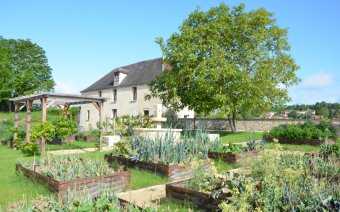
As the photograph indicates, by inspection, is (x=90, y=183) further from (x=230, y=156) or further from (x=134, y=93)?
(x=134, y=93)

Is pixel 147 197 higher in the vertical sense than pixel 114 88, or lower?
lower

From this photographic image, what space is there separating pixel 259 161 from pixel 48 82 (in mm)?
35312

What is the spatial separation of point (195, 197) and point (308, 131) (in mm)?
9310

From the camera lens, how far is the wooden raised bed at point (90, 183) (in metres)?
3.72

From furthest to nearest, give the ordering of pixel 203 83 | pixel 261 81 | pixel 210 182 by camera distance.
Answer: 1. pixel 261 81
2. pixel 203 83
3. pixel 210 182

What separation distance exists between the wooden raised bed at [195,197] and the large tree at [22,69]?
105 feet

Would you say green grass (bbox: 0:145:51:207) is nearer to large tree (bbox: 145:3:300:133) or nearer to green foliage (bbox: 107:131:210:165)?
green foliage (bbox: 107:131:210:165)

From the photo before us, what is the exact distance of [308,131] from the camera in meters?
10.5

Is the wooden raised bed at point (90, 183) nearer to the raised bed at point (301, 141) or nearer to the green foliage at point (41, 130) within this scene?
the green foliage at point (41, 130)

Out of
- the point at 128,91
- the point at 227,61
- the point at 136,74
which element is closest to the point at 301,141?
the point at 227,61

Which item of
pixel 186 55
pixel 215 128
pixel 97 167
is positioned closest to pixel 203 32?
pixel 186 55

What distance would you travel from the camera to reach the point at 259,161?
3768mm

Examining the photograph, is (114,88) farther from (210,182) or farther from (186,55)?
(210,182)

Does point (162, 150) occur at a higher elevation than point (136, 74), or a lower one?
lower
